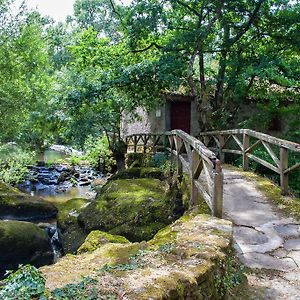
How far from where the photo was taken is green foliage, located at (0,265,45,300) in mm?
2092

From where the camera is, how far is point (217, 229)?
3.89 meters

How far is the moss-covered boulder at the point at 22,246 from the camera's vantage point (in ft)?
24.2

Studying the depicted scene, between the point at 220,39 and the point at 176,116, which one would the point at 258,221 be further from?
the point at 176,116

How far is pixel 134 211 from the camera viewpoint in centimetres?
742

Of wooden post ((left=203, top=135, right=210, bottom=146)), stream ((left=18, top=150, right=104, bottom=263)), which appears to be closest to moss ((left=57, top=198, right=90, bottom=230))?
stream ((left=18, top=150, right=104, bottom=263))

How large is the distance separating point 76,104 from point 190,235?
9.34 metres

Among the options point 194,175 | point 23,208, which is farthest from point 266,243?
point 23,208

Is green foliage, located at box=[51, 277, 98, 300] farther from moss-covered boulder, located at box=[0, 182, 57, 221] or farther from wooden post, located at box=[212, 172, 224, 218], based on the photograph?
moss-covered boulder, located at box=[0, 182, 57, 221]

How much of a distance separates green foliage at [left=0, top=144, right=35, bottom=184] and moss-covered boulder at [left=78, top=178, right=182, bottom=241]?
8.57 meters

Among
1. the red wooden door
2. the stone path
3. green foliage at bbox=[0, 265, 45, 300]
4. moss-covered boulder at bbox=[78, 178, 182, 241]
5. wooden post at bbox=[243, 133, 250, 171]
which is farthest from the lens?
the red wooden door

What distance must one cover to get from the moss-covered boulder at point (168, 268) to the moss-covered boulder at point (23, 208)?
7.36 m

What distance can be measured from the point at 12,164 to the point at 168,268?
15.6 m

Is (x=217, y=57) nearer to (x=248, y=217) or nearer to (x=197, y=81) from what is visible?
(x=197, y=81)

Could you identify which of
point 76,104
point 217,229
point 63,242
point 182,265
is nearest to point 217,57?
point 76,104
